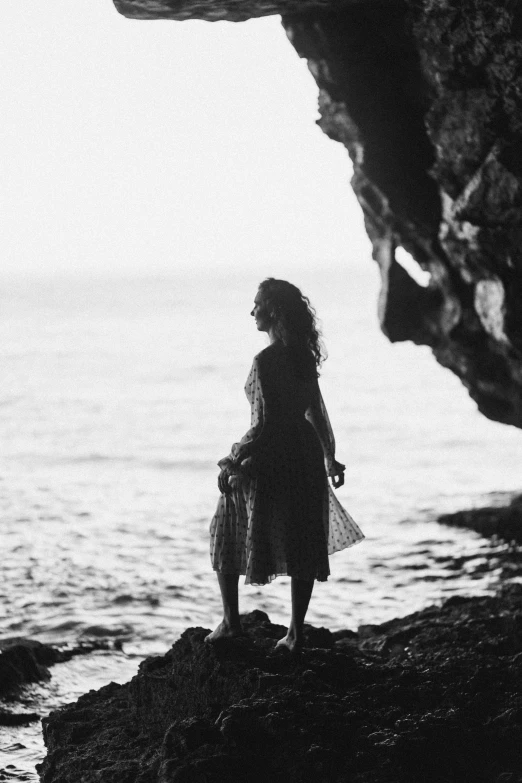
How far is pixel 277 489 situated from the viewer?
5.28 m

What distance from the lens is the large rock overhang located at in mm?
6918

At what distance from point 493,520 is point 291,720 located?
9333mm

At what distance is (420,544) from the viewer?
12.8 metres

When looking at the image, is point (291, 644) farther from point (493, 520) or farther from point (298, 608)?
point (493, 520)

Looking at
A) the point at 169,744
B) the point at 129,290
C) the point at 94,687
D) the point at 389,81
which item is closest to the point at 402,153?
the point at 389,81

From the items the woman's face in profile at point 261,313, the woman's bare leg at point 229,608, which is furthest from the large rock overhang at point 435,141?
the woman's bare leg at point 229,608

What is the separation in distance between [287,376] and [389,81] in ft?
14.0

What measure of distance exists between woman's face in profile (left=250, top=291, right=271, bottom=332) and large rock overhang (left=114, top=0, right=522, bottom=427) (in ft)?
8.78

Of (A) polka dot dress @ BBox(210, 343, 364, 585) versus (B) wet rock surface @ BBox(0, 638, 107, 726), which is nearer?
(A) polka dot dress @ BBox(210, 343, 364, 585)

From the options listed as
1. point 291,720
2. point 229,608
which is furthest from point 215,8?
point 291,720

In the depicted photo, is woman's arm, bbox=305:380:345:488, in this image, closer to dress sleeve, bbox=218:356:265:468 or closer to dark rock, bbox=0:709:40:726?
dress sleeve, bbox=218:356:265:468

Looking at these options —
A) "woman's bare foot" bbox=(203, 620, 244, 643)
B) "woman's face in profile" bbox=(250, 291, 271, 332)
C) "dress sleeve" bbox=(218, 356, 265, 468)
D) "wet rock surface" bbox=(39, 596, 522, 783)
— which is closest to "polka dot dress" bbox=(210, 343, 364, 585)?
"dress sleeve" bbox=(218, 356, 265, 468)

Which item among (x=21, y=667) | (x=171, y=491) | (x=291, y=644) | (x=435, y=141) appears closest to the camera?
(x=291, y=644)

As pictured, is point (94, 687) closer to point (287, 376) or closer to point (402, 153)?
point (287, 376)
